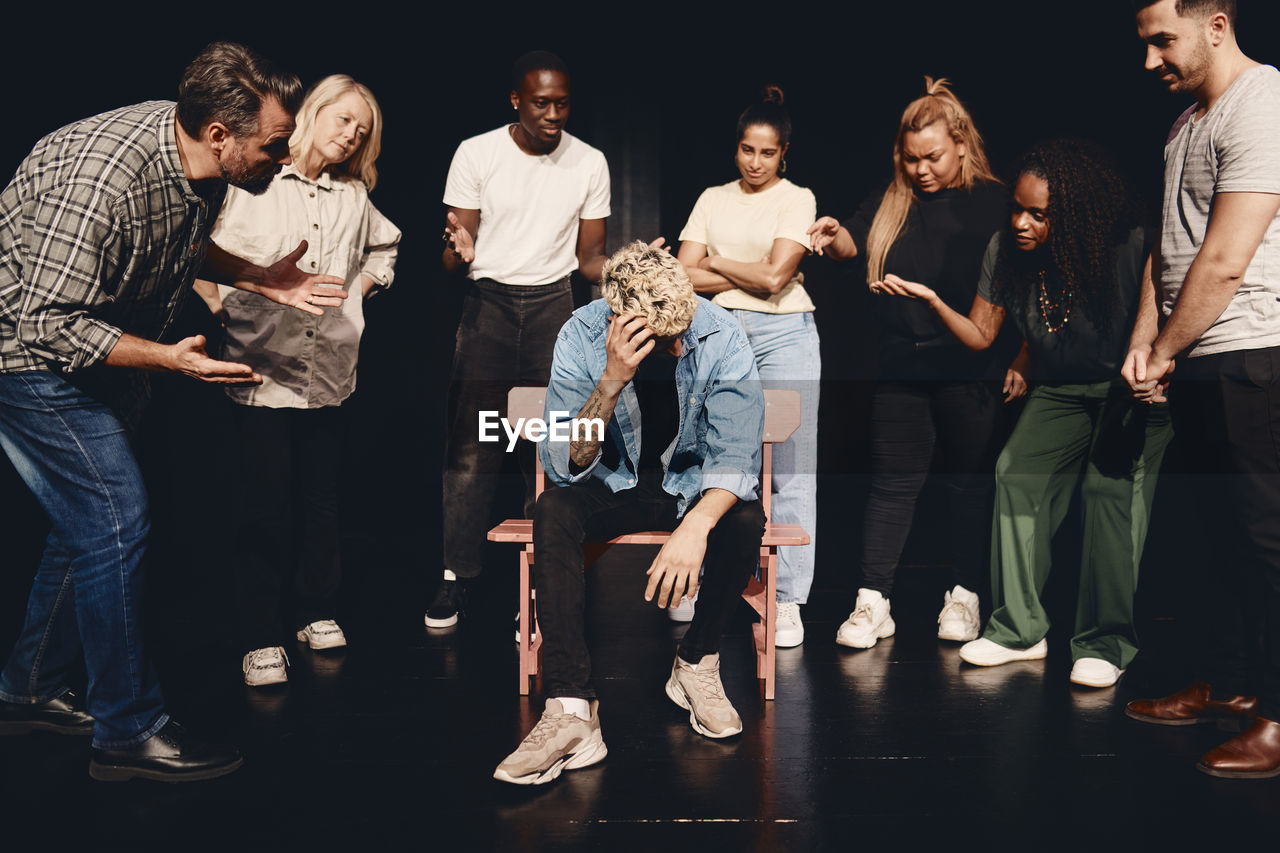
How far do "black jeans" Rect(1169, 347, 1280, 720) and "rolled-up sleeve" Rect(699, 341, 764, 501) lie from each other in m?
1.02

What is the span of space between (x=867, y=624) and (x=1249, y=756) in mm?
1164

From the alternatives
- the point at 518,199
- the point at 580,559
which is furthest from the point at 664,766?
the point at 518,199

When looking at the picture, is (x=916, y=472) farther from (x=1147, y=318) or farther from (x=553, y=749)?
(x=553, y=749)

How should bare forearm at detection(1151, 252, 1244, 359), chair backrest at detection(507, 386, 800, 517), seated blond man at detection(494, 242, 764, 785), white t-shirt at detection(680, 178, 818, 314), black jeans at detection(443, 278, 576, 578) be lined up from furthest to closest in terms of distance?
black jeans at detection(443, 278, 576, 578), white t-shirt at detection(680, 178, 818, 314), chair backrest at detection(507, 386, 800, 517), seated blond man at detection(494, 242, 764, 785), bare forearm at detection(1151, 252, 1244, 359)

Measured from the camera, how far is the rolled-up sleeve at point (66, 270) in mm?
2131

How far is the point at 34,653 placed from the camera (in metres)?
2.57

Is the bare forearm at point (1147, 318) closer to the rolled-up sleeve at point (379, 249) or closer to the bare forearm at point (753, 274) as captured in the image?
the bare forearm at point (753, 274)

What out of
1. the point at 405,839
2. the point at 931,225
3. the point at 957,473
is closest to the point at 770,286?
the point at 931,225

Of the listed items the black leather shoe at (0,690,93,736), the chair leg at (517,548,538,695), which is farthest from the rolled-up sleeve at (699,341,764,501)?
the black leather shoe at (0,690,93,736)

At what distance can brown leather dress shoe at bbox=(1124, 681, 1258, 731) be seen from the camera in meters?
2.68

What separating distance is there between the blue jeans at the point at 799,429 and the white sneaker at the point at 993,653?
0.53m

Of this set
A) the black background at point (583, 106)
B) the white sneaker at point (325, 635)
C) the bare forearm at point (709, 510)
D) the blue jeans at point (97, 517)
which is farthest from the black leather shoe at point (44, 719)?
the bare forearm at point (709, 510)

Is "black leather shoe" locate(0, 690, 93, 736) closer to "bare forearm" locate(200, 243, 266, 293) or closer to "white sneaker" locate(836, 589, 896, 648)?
"bare forearm" locate(200, 243, 266, 293)

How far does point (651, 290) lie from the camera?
2541mm
